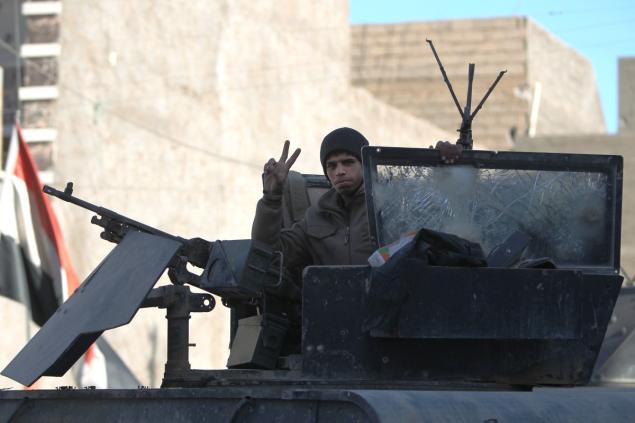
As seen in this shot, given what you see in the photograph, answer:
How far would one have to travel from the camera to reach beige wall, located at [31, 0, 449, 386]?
19.0 metres

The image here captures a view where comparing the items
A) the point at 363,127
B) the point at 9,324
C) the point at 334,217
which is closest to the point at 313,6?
the point at 363,127

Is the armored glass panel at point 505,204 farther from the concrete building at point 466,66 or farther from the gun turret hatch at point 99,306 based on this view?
the concrete building at point 466,66

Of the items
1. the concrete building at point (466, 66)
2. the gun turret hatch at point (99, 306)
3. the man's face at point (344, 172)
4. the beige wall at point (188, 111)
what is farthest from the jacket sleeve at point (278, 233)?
the concrete building at point (466, 66)

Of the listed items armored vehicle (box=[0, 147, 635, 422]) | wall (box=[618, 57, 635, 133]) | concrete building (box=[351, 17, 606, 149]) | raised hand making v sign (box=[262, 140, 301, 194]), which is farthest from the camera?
wall (box=[618, 57, 635, 133])

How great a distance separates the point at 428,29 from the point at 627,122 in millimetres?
4999

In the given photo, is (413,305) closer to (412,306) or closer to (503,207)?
(412,306)

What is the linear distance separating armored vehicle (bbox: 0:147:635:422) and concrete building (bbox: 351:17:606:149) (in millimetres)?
26742

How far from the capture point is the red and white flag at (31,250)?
15.2 meters

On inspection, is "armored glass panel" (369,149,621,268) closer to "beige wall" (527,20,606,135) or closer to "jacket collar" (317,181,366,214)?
"jacket collar" (317,181,366,214)

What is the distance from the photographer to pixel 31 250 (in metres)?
15.6

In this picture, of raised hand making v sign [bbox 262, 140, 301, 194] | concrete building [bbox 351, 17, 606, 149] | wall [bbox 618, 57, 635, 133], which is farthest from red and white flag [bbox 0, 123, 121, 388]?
wall [bbox 618, 57, 635, 133]

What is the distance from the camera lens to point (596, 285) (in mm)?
5426

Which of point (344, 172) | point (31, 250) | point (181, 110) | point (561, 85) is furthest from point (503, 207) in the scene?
point (561, 85)

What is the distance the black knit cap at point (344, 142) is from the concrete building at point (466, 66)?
26.5 m
